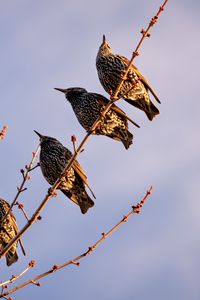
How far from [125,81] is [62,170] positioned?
1.40m

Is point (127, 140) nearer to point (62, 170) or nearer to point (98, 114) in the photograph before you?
point (98, 114)

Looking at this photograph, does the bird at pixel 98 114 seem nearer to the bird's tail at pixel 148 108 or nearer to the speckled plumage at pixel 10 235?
the bird's tail at pixel 148 108

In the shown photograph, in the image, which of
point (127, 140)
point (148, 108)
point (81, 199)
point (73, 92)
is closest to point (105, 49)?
point (73, 92)

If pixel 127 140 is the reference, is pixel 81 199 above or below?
below

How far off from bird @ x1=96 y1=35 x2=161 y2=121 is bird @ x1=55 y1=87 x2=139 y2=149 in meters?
0.22

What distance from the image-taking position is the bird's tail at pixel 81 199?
24.7 ft

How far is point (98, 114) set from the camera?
7559 mm

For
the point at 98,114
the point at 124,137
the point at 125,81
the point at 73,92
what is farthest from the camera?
the point at 73,92

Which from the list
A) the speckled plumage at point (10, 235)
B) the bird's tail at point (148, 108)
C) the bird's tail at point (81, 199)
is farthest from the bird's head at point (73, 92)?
the speckled plumage at point (10, 235)

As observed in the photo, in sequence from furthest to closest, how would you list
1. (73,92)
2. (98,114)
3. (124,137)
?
(73,92)
(124,137)
(98,114)

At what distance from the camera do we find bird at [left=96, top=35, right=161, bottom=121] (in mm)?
7674

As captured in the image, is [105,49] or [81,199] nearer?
[81,199]

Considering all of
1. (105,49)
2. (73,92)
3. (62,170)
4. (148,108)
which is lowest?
(62,170)

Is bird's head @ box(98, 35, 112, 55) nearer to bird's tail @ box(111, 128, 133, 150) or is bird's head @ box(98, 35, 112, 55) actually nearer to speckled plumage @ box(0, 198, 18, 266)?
bird's tail @ box(111, 128, 133, 150)
